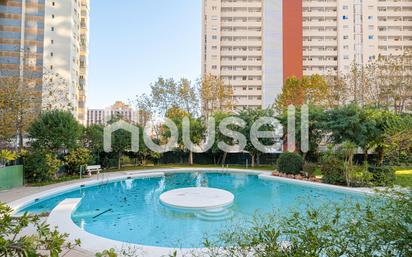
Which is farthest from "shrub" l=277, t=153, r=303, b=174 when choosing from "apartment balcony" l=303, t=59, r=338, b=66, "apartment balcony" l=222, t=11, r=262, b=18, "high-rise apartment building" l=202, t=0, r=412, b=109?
"apartment balcony" l=222, t=11, r=262, b=18

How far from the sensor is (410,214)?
7.08 ft

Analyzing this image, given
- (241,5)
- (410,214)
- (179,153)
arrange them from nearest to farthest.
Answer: (410,214) < (179,153) < (241,5)

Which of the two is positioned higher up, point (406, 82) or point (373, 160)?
point (406, 82)

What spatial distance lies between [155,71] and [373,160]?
2547cm

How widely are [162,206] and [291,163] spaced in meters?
9.64

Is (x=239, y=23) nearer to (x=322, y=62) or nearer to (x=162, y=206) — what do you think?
(x=322, y=62)

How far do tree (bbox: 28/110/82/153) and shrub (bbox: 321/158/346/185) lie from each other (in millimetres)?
15004

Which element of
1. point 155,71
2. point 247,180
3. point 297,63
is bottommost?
point 247,180

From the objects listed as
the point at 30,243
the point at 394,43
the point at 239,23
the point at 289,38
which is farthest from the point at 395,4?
the point at 30,243

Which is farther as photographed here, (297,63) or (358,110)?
(297,63)

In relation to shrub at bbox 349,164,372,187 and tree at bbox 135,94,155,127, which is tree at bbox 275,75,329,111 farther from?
tree at bbox 135,94,155,127

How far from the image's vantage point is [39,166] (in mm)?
12898

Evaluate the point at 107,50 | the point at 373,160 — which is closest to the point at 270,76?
the point at 373,160

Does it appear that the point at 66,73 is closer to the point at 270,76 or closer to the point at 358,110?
the point at 270,76
